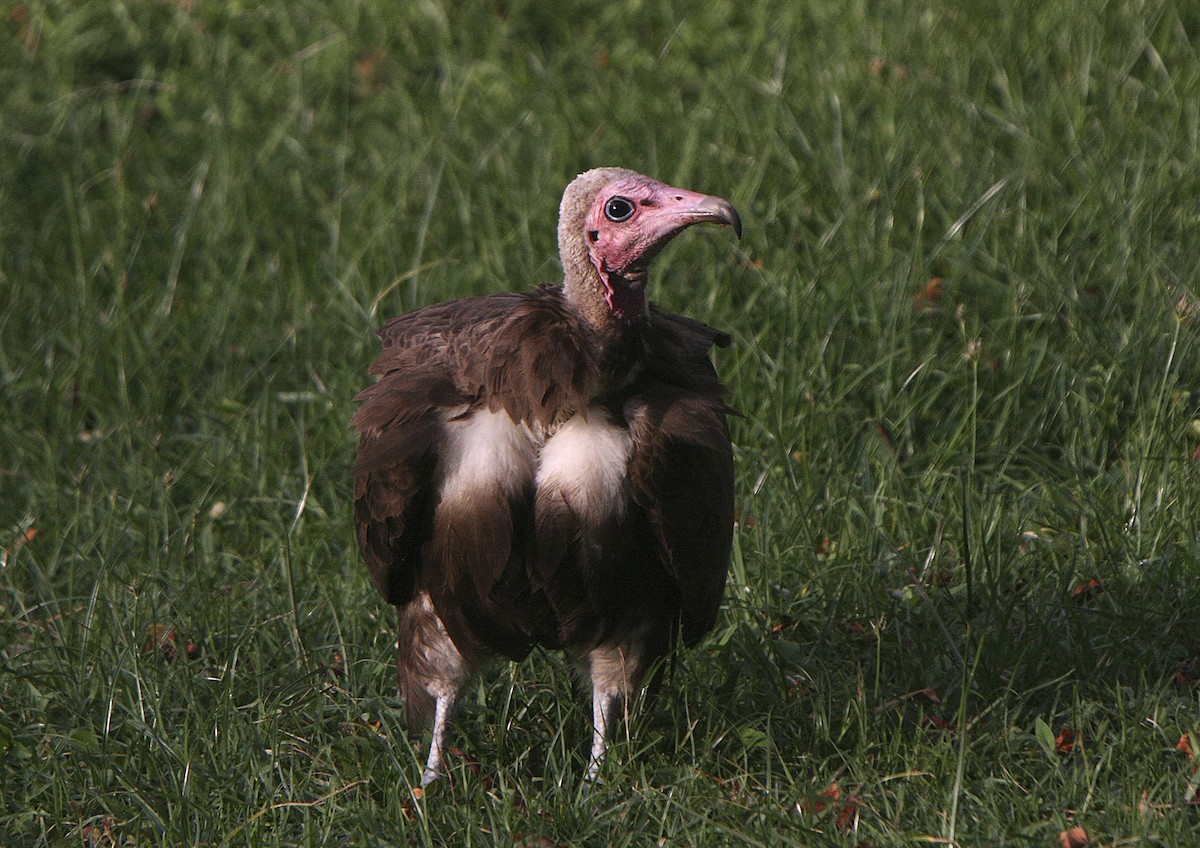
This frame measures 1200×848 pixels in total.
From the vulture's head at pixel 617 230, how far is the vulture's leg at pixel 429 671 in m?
0.81

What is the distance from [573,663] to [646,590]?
1.18ft

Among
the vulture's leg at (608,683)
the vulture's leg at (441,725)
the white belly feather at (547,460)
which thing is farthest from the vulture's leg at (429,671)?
the white belly feather at (547,460)

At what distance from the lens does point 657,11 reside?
6797 mm

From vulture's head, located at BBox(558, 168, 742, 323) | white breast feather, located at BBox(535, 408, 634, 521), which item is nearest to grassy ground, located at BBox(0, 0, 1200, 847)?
white breast feather, located at BBox(535, 408, 634, 521)

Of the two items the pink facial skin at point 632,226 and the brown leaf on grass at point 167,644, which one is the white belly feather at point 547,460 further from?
the brown leaf on grass at point 167,644

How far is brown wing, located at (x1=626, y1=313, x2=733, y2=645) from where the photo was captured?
3.21 metres

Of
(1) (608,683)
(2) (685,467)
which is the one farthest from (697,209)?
(1) (608,683)

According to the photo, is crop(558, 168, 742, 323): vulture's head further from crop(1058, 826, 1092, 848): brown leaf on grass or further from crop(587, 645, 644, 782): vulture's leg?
crop(1058, 826, 1092, 848): brown leaf on grass

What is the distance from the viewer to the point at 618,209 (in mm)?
3146

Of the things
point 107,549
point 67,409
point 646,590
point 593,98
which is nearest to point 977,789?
point 646,590

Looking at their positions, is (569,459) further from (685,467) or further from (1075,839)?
(1075,839)

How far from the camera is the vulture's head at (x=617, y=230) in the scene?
308 centimetres

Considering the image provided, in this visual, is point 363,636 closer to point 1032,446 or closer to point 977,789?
point 977,789

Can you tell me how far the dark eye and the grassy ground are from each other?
1.11 meters
